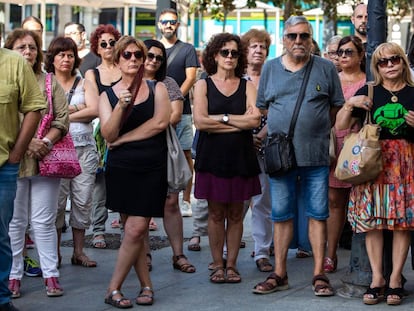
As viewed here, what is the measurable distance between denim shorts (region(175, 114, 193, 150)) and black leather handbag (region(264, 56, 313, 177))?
363 centimetres

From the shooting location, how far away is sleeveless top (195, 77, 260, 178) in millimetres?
7996

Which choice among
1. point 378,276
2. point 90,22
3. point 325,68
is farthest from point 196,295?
point 90,22

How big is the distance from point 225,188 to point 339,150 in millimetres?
1247

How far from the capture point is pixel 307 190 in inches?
303

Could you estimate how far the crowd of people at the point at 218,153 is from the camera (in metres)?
7.18

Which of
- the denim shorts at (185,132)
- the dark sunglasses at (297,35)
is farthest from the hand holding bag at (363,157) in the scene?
the denim shorts at (185,132)

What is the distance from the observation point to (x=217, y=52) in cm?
821

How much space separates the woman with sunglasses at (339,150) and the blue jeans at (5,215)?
2.90 metres

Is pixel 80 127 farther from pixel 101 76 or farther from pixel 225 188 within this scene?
pixel 225 188

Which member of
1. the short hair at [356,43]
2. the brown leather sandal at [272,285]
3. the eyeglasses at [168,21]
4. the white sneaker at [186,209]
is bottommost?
the white sneaker at [186,209]

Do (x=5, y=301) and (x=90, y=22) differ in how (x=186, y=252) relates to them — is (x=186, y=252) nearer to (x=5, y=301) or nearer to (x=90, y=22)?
(x=5, y=301)

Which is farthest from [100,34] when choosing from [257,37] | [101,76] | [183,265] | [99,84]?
[183,265]

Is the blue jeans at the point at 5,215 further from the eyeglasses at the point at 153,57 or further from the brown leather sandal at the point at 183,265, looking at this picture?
the brown leather sandal at the point at 183,265

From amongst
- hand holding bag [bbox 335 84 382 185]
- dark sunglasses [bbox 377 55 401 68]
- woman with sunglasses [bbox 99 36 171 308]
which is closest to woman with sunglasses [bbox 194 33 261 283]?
woman with sunglasses [bbox 99 36 171 308]
